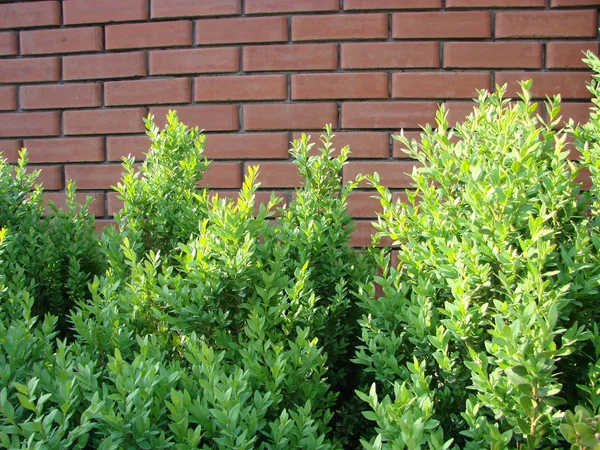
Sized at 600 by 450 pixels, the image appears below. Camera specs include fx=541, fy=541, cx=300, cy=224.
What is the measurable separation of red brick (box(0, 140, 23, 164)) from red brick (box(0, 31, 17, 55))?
1.76 ft

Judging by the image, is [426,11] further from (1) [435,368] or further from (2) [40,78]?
(2) [40,78]

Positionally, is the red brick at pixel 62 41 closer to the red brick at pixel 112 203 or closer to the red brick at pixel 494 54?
the red brick at pixel 112 203

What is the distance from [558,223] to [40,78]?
299 cm

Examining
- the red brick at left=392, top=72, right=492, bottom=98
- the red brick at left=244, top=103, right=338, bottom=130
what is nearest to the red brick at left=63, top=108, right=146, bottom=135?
A: the red brick at left=244, top=103, right=338, bottom=130

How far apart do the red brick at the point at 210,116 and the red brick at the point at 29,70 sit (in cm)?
70

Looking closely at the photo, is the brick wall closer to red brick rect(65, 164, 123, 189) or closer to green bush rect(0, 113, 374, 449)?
red brick rect(65, 164, 123, 189)

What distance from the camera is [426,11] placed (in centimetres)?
284

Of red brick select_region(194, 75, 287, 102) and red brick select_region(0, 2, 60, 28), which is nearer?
red brick select_region(194, 75, 287, 102)

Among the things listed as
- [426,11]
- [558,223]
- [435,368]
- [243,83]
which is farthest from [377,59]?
[435,368]

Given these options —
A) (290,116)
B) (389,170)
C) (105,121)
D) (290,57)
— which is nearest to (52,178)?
(105,121)

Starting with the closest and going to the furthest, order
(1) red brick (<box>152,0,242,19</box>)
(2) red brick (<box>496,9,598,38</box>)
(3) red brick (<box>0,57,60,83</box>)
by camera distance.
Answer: (2) red brick (<box>496,9,598,38</box>) → (1) red brick (<box>152,0,242,19</box>) → (3) red brick (<box>0,57,60,83</box>)

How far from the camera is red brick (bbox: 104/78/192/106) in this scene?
10.1ft

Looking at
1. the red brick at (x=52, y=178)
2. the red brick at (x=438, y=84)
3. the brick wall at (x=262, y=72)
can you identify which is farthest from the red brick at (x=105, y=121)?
the red brick at (x=438, y=84)

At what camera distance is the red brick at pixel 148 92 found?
307 cm
